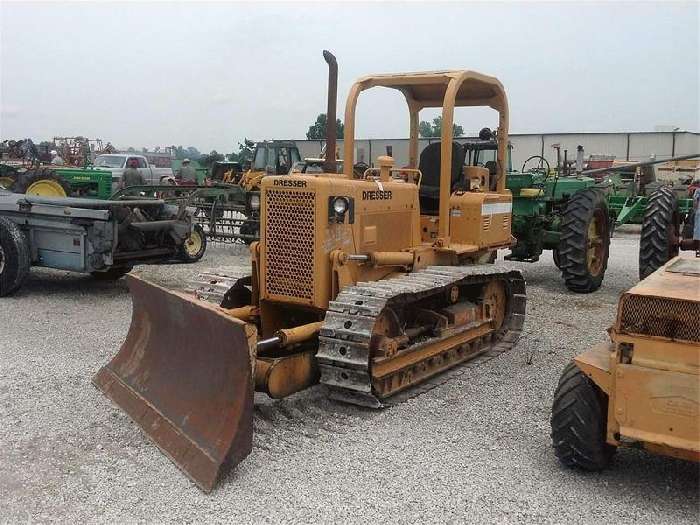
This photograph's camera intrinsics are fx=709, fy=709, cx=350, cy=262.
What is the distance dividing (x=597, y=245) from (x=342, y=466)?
7561 millimetres

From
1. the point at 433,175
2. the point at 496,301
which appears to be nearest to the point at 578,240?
the point at 496,301

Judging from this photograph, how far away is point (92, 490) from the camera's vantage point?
3.92 metres

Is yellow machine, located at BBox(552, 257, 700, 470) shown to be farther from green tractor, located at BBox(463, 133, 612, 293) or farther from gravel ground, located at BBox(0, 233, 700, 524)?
green tractor, located at BBox(463, 133, 612, 293)

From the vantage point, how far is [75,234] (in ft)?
29.7

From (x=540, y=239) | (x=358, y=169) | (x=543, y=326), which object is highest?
(x=358, y=169)

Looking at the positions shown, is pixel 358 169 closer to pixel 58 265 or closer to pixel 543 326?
pixel 543 326

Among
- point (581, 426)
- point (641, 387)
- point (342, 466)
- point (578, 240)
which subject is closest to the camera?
point (641, 387)

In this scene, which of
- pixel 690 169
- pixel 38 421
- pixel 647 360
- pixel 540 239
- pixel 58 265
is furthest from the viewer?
pixel 690 169

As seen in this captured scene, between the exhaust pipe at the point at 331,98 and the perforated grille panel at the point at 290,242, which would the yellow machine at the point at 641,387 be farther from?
the exhaust pipe at the point at 331,98

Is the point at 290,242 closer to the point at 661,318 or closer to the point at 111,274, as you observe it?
the point at 661,318

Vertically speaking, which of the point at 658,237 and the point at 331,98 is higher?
the point at 331,98

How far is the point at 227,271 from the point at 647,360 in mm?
3764

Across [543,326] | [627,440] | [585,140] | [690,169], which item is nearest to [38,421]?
[627,440]

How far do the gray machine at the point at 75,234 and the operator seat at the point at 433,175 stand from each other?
4156 millimetres
